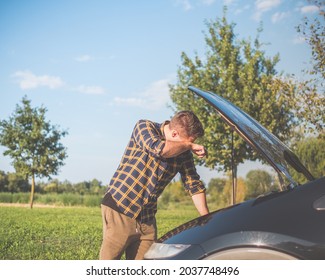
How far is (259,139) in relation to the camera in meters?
2.51

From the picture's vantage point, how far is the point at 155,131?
320cm

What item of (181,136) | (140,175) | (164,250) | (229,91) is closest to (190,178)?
(140,175)

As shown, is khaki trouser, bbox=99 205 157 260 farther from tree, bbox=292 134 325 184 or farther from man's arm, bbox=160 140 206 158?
tree, bbox=292 134 325 184

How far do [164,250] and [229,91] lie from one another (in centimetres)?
1841

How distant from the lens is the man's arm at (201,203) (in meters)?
3.43

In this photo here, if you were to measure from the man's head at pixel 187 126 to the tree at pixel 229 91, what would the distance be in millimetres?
15868

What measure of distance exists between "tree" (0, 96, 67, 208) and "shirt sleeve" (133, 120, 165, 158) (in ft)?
87.2

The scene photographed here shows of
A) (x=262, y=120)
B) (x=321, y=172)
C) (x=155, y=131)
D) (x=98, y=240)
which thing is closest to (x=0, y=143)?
(x=262, y=120)

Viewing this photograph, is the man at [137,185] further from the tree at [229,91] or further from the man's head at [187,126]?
the tree at [229,91]

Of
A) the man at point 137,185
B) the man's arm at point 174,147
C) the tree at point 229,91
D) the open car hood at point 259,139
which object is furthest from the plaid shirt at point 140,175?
the tree at point 229,91

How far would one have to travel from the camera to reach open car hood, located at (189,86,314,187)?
235 centimetres

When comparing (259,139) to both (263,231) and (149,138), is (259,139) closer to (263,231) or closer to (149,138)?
(263,231)
